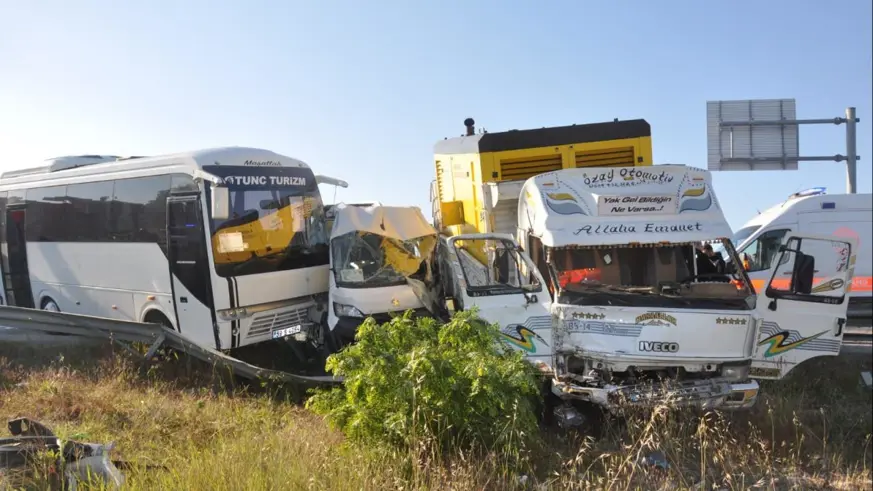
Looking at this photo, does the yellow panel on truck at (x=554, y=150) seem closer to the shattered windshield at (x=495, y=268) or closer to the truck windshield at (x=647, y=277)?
the shattered windshield at (x=495, y=268)

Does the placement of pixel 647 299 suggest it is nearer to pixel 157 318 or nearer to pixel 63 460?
pixel 63 460

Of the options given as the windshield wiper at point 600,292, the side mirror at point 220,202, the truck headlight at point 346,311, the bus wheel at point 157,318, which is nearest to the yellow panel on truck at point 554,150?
the truck headlight at point 346,311

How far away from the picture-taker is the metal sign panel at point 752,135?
14.3m

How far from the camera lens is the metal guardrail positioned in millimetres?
7266

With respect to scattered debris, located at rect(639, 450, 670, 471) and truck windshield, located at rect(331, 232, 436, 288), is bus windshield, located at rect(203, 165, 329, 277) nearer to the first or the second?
truck windshield, located at rect(331, 232, 436, 288)

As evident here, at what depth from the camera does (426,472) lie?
13.3 feet

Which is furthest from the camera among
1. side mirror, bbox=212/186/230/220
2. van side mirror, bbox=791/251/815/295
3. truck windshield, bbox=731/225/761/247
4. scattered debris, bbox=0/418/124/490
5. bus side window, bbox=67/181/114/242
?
truck windshield, bbox=731/225/761/247

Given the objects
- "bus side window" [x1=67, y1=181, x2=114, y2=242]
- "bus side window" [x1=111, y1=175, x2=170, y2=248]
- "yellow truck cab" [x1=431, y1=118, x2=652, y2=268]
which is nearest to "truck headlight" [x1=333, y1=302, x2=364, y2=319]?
"yellow truck cab" [x1=431, y1=118, x2=652, y2=268]

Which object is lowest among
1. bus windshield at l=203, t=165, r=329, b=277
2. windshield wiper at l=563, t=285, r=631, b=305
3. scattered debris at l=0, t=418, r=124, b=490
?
scattered debris at l=0, t=418, r=124, b=490

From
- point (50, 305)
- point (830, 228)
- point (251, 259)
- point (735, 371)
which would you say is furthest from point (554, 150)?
point (50, 305)

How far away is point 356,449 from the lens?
4.37 meters

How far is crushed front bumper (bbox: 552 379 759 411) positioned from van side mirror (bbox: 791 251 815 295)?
1.26 meters

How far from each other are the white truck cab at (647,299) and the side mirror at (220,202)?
3.22m

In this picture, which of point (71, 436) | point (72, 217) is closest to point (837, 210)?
point (71, 436)
